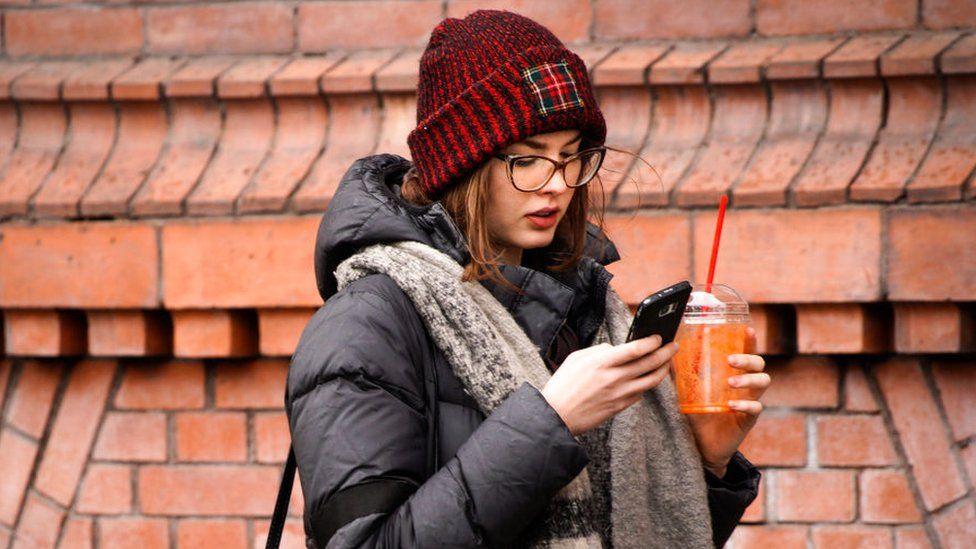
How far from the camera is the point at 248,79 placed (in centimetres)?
374

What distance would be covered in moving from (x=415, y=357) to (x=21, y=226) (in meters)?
2.16

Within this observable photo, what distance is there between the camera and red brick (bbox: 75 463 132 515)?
12.6 ft

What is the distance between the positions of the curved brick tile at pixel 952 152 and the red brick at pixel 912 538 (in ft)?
2.49

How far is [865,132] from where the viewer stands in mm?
3410

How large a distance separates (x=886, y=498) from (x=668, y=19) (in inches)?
49.5

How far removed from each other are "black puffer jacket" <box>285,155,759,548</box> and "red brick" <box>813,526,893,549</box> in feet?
5.34

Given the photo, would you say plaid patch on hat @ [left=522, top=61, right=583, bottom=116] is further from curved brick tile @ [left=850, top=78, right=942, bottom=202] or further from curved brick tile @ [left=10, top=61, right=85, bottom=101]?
curved brick tile @ [left=10, top=61, right=85, bottom=101]

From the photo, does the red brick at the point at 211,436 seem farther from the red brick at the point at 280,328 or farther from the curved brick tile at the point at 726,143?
the curved brick tile at the point at 726,143

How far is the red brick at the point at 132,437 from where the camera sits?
3.83 m

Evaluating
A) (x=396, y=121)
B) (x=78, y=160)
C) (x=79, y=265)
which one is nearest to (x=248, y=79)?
(x=396, y=121)

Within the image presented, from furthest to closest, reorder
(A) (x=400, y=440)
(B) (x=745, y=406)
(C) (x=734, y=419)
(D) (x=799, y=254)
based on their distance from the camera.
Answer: (D) (x=799, y=254) < (C) (x=734, y=419) < (B) (x=745, y=406) < (A) (x=400, y=440)

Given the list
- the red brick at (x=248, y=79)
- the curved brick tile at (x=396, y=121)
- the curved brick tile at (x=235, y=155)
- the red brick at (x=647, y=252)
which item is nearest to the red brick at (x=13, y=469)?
the curved brick tile at (x=235, y=155)

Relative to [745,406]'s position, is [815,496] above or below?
below

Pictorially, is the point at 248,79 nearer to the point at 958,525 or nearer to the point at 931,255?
the point at 931,255
